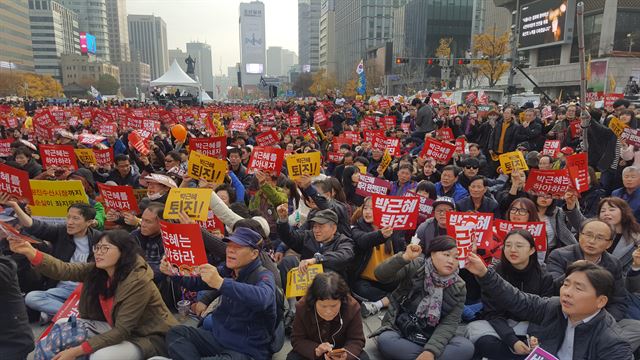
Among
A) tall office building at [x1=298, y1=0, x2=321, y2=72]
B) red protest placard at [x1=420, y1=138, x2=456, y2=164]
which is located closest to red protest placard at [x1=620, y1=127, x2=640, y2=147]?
red protest placard at [x1=420, y1=138, x2=456, y2=164]

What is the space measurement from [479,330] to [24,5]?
397 feet

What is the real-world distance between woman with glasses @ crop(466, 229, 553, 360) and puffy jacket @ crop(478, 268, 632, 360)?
0.20 metres

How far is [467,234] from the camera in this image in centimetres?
417

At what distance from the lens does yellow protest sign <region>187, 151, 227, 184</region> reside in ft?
20.8

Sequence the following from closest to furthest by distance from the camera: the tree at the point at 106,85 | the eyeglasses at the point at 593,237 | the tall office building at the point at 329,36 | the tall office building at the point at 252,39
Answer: the eyeglasses at the point at 593,237, the tree at the point at 106,85, the tall office building at the point at 329,36, the tall office building at the point at 252,39

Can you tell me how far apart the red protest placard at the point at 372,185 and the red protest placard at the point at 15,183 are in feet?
14.2

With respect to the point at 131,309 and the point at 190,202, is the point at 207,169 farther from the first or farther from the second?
the point at 131,309

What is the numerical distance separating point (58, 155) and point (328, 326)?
6.17 m

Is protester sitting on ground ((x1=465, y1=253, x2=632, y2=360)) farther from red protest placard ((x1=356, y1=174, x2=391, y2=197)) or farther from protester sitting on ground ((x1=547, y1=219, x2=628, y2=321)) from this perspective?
red protest placard ((x1=356, y1=174, x2=391, y2=197))

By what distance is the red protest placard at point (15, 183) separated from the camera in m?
5.51

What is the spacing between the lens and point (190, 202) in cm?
461

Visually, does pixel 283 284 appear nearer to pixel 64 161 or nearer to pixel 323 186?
pixel 323 186

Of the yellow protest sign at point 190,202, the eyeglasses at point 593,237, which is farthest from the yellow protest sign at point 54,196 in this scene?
the eyeglasses at point 593,237

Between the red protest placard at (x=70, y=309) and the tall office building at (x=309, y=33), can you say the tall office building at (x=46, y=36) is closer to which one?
the tall office building at (x=309, y=33)
